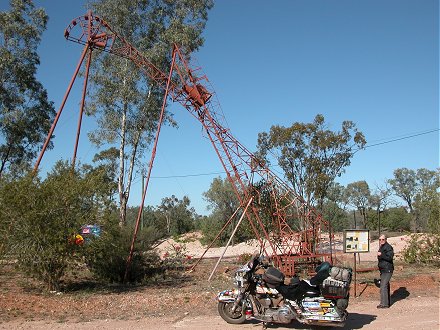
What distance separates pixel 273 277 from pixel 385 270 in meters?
3.78

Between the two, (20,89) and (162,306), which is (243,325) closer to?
(162,306)

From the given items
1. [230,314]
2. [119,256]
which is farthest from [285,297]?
[119,256]

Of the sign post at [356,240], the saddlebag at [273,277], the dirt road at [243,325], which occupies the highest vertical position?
the sign post at [356,240]

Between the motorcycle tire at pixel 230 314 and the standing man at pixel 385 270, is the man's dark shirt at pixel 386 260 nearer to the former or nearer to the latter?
the standing man at pixel 385 270

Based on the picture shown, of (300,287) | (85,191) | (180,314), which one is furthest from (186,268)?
(300,287)

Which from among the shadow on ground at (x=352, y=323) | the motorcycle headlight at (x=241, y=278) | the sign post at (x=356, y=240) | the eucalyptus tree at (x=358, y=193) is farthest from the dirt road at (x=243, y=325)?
the eucalyptus tree at (x=358, y=193)

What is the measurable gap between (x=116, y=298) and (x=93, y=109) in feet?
45.8

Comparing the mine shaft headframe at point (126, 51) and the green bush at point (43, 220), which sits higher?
the mine shaft headframe at point (126, 51)

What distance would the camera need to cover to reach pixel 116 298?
38.9 ft

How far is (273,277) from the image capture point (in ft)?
28.2

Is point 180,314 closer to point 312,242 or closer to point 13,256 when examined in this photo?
point 13,256

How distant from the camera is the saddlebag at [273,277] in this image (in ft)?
28.2

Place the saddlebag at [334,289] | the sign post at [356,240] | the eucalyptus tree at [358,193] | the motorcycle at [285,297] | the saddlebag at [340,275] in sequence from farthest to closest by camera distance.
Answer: the eucalyptus tree at [358,193]
the sign post at [356,240]
the saddlebag at [340,275]
the saddlebag at [334,289]
the motorcycle at [285,297]

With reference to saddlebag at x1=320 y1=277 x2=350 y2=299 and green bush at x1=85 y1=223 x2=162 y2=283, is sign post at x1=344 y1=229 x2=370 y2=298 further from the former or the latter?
green bush at x1=85 y1=223 x2=162 y2=283
